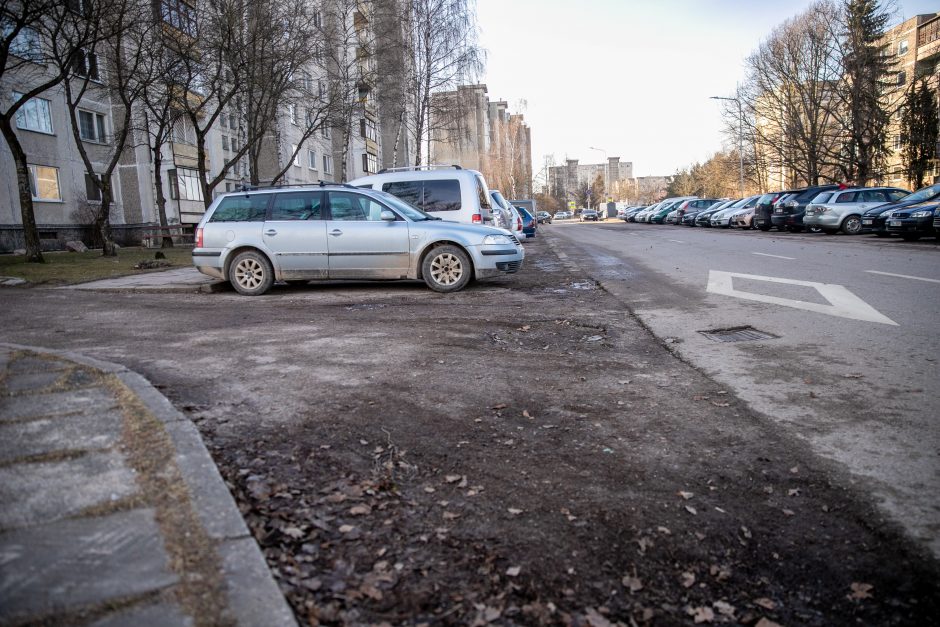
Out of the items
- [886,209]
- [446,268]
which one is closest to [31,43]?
[446,268]

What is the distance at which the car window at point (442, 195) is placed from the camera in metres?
12.3

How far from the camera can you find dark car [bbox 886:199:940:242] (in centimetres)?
1716

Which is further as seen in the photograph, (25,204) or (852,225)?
(852,225)

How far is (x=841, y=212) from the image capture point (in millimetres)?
22984

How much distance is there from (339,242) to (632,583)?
8.36 m

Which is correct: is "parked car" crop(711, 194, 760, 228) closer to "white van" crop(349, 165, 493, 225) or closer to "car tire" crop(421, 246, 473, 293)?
"white van" crop(349, 165, 493, 225)

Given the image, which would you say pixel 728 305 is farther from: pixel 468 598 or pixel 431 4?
pixel 431 4

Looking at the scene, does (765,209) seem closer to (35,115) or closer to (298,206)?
(298,206)

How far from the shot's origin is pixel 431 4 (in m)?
32.5

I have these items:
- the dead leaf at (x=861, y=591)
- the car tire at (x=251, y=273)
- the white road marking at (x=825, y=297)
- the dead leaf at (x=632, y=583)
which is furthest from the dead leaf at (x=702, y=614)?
the car tire at (x=251, y=273)

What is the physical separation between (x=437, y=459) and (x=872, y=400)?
297 centimetres

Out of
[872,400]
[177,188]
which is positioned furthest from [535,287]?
[177,188]

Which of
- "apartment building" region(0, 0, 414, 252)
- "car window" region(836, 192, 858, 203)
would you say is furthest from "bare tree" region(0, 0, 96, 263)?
"car window" region(836, 192, 858, 203)

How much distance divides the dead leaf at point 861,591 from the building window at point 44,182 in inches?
1190
